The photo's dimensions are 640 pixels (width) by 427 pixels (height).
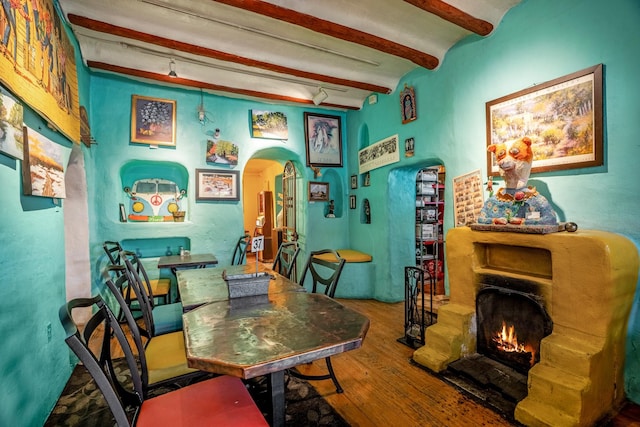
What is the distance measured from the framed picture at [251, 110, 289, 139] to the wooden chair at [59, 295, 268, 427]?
378 cm

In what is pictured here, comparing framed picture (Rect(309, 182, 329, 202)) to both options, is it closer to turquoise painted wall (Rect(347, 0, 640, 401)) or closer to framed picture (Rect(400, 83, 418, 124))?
turquoise painted wall (Rect(347, 0, 640, 401))

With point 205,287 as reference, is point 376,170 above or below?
above

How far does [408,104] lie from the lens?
3.87m

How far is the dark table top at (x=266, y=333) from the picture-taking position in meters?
1.12

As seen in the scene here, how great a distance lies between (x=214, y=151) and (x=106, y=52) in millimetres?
1632

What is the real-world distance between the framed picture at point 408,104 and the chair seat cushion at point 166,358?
3.46 meters

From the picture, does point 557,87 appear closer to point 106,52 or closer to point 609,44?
point 609,44

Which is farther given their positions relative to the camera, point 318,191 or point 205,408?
point 318,191

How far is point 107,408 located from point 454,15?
4.08 metres

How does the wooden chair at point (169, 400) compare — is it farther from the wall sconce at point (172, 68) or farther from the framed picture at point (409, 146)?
the framed picture at point (409, 146)

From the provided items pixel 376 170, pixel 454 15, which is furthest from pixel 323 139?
pixel 454 15

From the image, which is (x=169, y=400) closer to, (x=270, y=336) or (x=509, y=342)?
(x=270, y=336)

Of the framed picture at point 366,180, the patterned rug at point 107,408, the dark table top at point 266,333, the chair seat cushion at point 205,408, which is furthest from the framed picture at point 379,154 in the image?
the chair seat cushion at point 205,408

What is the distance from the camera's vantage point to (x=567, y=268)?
199cm
